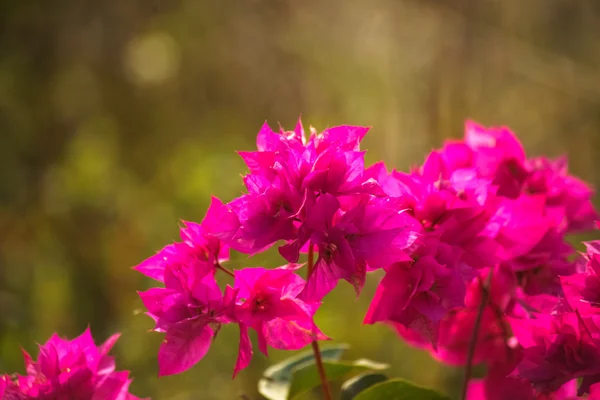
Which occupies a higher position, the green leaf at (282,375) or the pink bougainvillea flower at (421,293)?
the pink bougainvillea flower at (421,293)

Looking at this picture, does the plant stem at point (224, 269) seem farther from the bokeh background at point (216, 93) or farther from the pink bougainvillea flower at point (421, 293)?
the bokeh background at point (216, 93)

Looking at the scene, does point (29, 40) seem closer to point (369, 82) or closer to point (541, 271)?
point (369, 82)

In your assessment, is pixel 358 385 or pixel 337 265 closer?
pixel 337 265

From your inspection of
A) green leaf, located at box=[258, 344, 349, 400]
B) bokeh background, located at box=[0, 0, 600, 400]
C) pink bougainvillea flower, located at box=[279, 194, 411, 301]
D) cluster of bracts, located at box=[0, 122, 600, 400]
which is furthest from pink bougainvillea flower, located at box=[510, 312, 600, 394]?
bokeh background, located at box=[0, 0, 600, 400]

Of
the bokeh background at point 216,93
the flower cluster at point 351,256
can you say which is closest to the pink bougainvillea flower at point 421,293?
the flower cluster at point 351,256

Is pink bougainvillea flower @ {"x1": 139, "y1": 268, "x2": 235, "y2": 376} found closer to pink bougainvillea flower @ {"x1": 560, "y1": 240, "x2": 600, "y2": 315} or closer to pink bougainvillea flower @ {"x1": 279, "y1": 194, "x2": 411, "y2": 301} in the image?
pink bougainvillea flower @ {"x1": 279, "y1": 194, "x2": 411, "y2": 301}

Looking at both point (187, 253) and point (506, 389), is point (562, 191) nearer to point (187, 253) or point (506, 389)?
point (506, 389)

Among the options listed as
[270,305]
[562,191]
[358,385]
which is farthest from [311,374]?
[562,191]
